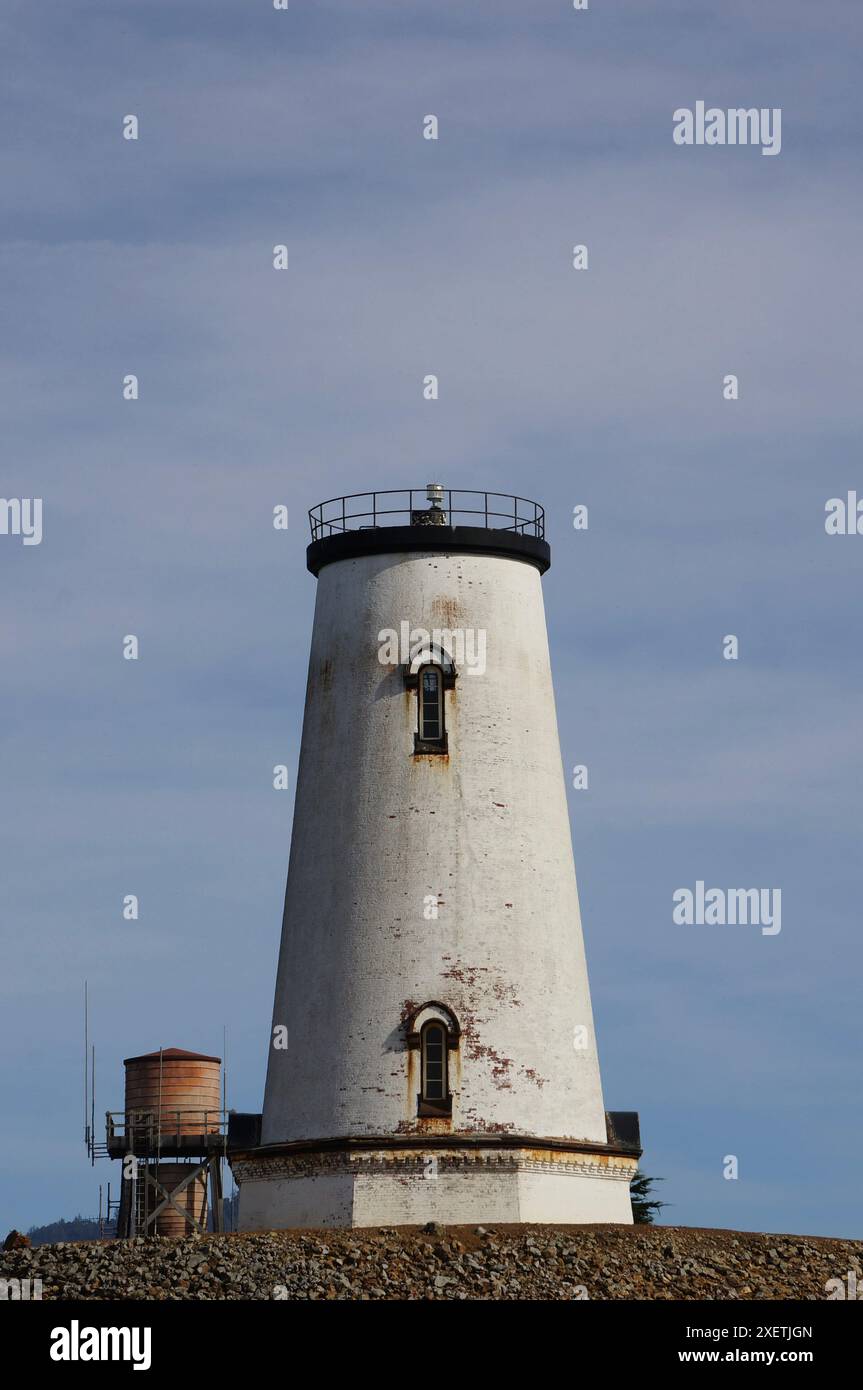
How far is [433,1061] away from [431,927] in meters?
2.57

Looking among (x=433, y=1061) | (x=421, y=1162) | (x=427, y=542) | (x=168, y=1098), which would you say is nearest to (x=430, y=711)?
(x=427, y=542)

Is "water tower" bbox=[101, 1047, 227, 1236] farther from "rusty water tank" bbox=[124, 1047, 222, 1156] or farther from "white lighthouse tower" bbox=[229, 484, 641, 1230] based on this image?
"white lighthouse tower" bbox=[229, 484, 641, 1230]

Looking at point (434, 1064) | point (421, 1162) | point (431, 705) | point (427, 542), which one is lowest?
point (421, 1162)

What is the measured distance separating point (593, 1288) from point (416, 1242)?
134 inches

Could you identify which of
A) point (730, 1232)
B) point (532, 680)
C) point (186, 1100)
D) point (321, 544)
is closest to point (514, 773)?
point (532, 680)

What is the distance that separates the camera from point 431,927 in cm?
5278

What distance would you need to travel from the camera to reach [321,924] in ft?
177

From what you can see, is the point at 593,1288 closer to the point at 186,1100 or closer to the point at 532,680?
the point at 532,680

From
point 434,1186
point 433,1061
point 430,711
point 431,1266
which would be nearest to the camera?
point 431,1266

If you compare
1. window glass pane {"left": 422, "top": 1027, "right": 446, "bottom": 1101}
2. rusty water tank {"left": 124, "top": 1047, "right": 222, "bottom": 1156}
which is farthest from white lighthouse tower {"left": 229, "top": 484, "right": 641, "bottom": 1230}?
rusty water tank {"left": 124, "top": 1047, "right": 222, "bottom": 1156}

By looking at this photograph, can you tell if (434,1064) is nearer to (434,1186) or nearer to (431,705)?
(434,1186)

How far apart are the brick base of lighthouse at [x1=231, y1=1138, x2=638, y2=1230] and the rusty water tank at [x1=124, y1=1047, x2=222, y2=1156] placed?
16.4 m

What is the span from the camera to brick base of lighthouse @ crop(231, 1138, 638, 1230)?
51438 mm

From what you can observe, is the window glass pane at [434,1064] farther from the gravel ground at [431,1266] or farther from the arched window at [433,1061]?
the gravel ground at [431,1266]
